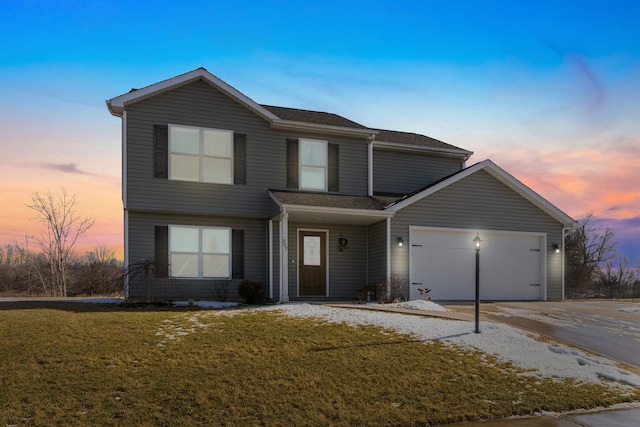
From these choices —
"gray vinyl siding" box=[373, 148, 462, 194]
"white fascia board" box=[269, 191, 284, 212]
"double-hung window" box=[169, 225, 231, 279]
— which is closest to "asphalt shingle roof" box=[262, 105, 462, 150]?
"gray vinyl siding" box=[373, 148, 462, 194]

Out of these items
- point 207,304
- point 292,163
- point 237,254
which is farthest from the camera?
point 292,163

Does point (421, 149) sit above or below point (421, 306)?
above

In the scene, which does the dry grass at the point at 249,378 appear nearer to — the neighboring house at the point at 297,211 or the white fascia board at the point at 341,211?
the white fascia board at the point at 341,211

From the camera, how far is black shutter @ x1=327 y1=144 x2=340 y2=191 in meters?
18.1

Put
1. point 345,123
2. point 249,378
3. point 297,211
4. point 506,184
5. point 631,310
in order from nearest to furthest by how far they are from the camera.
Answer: point 249,378, point 297,211, point 631,310, point 506,184, point 345,123

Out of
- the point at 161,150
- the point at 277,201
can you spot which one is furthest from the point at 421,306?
the point at 161,150

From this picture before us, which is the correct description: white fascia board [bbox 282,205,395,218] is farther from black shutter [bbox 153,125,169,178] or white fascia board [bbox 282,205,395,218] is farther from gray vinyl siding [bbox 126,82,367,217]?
black shutter [bbox 153,125,169,178]

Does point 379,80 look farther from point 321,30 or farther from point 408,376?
point 408,376

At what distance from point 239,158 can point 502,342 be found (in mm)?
10087

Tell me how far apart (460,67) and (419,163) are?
4963 mm

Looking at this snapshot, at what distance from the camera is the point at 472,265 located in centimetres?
1823

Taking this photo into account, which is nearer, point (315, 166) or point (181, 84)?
point (181, 84)

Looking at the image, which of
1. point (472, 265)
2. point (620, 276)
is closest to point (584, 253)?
point (620, 276)

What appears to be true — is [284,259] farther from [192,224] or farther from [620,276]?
[620,276]
